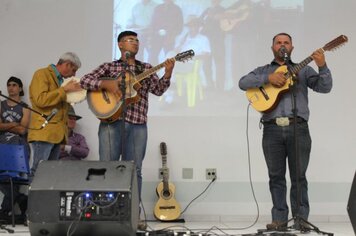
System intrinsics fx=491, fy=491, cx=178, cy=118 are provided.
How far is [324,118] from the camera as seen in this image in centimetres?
516

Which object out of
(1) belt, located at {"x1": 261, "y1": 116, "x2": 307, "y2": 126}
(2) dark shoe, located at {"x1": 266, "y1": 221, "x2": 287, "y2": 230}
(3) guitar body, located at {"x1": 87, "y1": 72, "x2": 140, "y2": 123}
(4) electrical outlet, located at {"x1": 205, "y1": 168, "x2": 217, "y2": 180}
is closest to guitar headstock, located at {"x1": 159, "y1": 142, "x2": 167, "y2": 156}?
(4) electrical outlet, located at {"x1": 205, "y1": 168, "x2": 217, "y2": 180}

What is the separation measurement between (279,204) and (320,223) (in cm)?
127

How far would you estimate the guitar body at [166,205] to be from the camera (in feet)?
15.9

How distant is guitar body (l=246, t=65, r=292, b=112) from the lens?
12.0ft

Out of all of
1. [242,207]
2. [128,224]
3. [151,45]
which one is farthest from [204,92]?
[128,224]

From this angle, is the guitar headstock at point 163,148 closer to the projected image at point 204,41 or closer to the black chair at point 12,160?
the projected image at point 204,41

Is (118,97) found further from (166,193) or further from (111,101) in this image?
(166,193)

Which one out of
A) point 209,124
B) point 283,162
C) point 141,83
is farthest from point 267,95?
point 209,124

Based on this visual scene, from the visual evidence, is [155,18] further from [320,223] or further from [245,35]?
[320,223]

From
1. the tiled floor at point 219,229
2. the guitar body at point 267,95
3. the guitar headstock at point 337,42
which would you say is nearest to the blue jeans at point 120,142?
the tiled floor at point 219,229

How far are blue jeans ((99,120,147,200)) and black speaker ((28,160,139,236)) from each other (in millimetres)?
1060

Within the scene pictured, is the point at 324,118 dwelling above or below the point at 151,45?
below

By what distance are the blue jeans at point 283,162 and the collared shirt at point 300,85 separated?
94 mm

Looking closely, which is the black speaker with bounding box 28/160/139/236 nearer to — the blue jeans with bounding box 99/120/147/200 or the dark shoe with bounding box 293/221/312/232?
the blue jeans with bounding box 99/120/147/200
